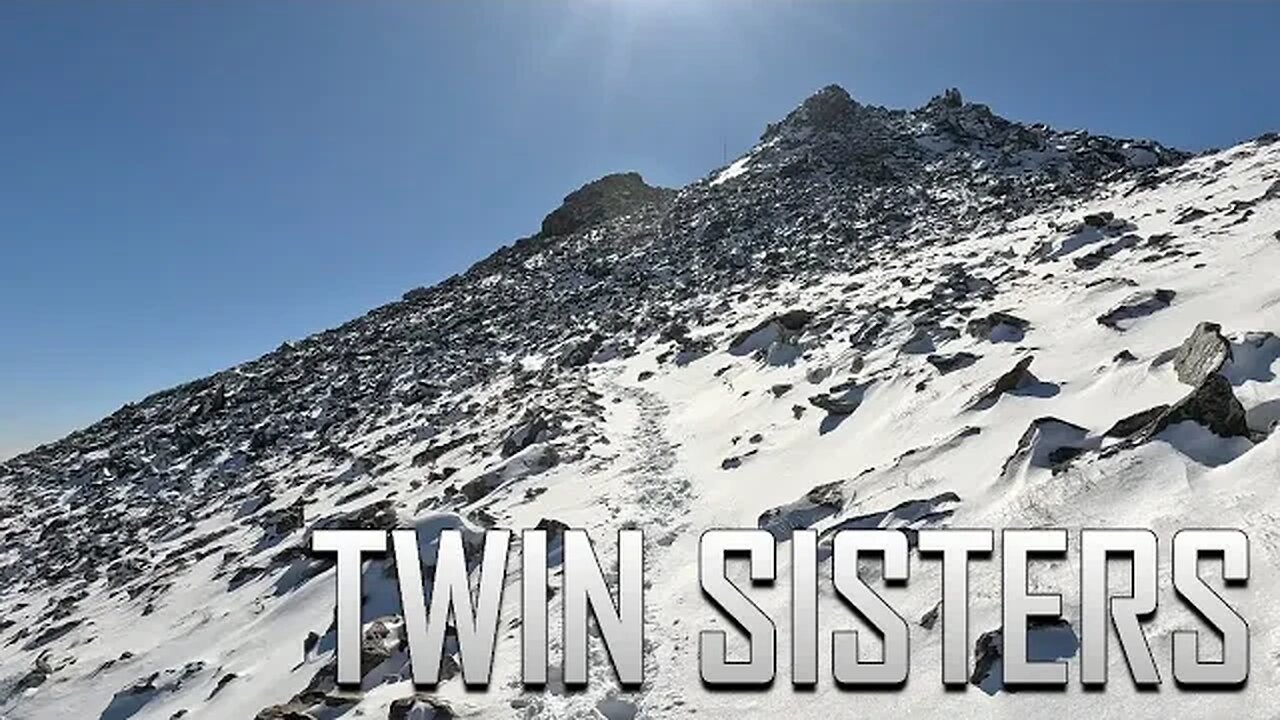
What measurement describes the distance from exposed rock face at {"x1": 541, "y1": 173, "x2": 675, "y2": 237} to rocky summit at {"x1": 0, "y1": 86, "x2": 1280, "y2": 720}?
25.2 meters

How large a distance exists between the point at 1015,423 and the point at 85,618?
16710mm

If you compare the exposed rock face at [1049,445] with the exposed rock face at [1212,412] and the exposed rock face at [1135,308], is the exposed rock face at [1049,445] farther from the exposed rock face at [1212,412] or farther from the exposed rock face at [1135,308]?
the exposed rock face at [1135,308]

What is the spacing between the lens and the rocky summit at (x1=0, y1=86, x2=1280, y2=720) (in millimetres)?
6676

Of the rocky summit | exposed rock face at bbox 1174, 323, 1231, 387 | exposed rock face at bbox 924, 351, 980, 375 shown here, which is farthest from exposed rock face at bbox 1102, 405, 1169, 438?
exposed rock face at bbox 924, 351, 980, 375

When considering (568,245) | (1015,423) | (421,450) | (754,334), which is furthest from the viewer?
(568,245)

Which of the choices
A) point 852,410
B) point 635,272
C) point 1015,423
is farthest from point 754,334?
point 635,272

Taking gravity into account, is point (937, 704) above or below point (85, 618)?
above

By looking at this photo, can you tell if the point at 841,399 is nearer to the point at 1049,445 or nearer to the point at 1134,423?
the point at 1049,445

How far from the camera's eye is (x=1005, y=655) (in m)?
5.44

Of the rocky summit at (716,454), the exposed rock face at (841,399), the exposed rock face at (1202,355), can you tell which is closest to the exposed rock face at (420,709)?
the rocky summit at (716,454)

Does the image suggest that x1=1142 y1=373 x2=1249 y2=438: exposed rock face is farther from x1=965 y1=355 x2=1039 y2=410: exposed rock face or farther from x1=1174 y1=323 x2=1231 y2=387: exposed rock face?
x1=965 y1=355 x2=1039 y2=410: exposed rock face

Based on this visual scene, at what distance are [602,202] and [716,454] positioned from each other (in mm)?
54599

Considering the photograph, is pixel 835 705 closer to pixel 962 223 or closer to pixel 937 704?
pixel 937 704

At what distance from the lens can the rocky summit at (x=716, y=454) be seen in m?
6.68
